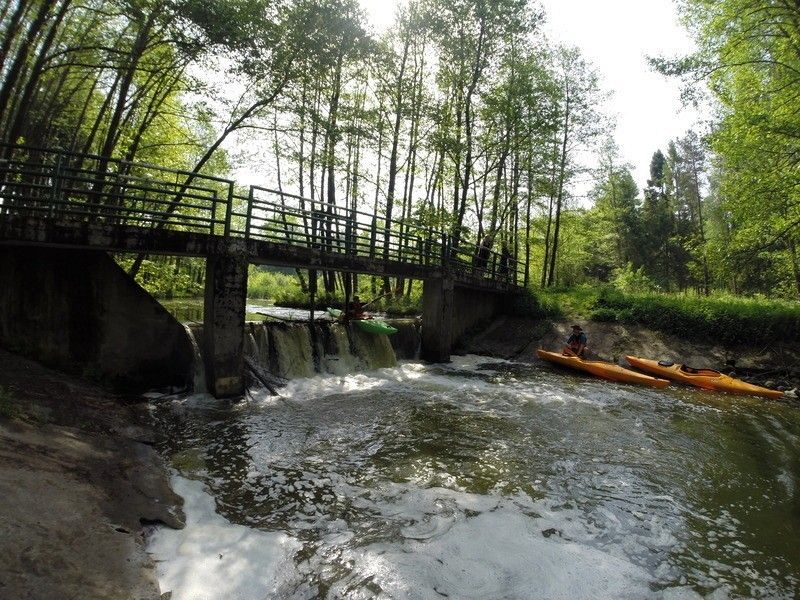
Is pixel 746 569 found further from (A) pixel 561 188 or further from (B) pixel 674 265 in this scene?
(B) pixel 674 265

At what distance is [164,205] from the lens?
14.4 m

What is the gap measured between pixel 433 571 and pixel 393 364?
10.1 metres

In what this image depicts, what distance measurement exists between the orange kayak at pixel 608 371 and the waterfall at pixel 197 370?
35.7 feet

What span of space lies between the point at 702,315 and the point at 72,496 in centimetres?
1772

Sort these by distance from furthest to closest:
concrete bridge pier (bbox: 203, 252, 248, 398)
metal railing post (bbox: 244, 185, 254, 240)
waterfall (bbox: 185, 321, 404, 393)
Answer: waterfall (bbox: 185, 321, 404, 393)
metal railing post (bbox: 244, 185, 254, 240)
concrete bridge pier (bbox: 203, 252, 248, 398)

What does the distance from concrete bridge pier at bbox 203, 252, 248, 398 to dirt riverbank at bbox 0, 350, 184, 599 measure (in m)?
2.30

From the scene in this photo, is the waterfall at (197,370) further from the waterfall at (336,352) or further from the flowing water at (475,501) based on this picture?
the waterfall at (336,352)

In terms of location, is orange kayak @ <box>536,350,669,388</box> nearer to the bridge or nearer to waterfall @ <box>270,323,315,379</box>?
the bridge

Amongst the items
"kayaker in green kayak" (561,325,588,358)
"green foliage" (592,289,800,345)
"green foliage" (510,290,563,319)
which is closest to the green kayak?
"kayaker in green kayak" (561,325,588,358)

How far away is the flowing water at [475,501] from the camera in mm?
3861

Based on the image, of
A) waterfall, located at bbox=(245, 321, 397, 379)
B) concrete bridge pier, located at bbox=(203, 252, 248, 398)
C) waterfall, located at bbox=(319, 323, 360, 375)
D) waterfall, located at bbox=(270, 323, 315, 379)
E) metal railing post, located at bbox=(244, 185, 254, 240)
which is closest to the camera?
concrete bridge pier, located at bbox=(203, 252, 248, 398)

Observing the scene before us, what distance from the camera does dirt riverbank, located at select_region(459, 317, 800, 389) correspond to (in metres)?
13.6

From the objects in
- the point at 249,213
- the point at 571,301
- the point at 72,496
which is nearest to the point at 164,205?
the point at 249,213

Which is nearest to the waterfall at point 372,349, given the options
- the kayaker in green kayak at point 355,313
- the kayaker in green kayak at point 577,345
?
the kayaker in green kayak at point 355,313
